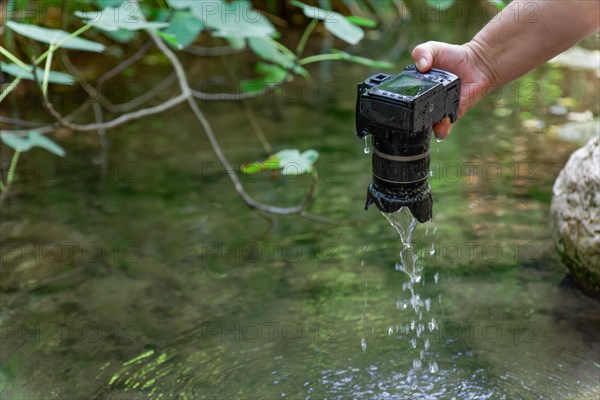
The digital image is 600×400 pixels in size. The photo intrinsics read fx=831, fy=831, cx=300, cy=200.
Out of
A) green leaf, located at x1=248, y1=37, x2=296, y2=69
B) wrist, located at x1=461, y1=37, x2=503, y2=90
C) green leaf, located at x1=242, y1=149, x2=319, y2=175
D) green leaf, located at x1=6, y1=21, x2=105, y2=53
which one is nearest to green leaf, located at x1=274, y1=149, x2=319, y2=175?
green leaf, located at x1=242, y1=149, x2=319, y2=175

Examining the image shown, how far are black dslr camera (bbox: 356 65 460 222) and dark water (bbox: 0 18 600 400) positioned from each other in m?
0.83

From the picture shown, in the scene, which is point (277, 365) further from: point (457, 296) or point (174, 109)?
point (174, 109)

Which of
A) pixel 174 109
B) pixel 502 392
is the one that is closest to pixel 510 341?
pixel 502 392

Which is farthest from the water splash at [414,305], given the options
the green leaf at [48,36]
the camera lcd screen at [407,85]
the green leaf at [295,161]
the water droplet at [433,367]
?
the green leaf at [48,36]

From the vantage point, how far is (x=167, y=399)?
110 inches

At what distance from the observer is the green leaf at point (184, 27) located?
11.5ft

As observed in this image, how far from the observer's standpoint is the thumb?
2.36m

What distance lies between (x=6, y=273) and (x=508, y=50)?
7.90ft

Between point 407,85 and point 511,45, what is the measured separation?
0.48m

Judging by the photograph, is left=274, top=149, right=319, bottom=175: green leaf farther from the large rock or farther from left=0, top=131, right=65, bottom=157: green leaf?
left=0, top=131, right=65, bottom=157: green leaf

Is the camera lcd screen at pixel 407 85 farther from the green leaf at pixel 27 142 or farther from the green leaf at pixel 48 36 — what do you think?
the green leaf at pixel 27 142

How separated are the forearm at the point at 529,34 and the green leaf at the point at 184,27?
140cm

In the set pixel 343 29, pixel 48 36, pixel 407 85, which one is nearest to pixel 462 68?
pixel 407 85

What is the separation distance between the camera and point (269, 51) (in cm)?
384
